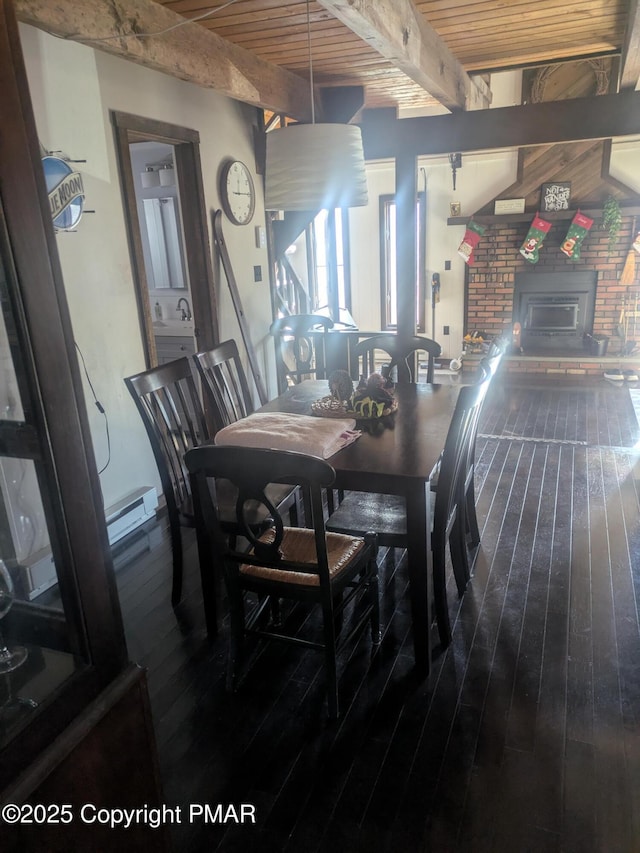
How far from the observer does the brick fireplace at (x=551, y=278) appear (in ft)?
19.8

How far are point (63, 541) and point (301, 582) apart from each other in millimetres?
979

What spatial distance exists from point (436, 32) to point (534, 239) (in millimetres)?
3238

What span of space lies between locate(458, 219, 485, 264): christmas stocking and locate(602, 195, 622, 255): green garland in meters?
1.15

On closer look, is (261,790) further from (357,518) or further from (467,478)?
(467,478)

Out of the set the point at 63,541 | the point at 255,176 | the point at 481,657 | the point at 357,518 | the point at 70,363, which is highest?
the point at 255,176

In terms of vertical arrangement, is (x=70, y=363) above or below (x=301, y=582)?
above

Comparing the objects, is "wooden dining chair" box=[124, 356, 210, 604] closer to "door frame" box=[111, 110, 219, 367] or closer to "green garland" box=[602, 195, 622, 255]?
"door frame" box=[111, 110, 219, 367]

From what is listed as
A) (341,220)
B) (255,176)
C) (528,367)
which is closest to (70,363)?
(255,176)

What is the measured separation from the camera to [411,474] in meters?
1.93

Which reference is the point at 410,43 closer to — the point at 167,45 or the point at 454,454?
the point at 167,45

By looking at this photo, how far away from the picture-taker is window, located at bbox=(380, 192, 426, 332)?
267 inches

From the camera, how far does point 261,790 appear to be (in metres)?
1.67

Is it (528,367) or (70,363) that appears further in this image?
(528,367)

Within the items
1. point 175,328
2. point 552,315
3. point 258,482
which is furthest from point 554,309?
point 258,482
